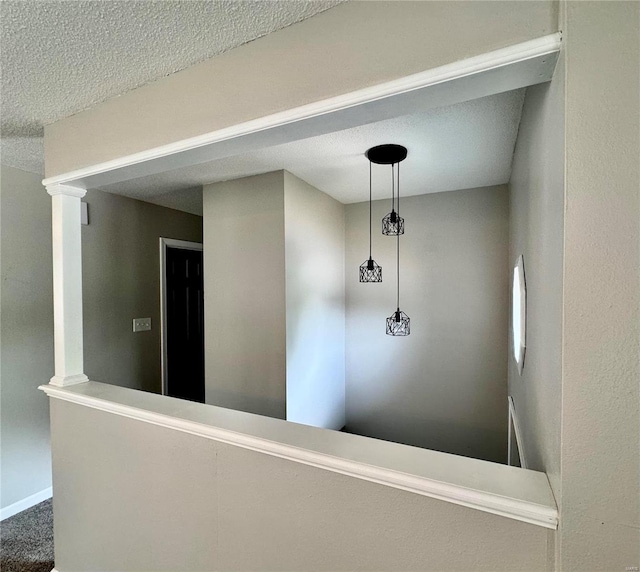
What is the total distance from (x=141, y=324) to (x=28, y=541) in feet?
5.18

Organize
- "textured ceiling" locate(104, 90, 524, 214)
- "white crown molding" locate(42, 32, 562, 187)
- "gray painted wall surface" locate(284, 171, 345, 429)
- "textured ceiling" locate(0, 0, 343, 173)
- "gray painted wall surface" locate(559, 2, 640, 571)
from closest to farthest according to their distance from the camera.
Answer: "gray painted wall surface" locate(559, 2, 640, 571) → "white crown molding" locate(42, 32, 562, 187) → "textured ceiling" locate(0, 0, 343, 173) → "textured ceiling" locate(104, 90, 524, 214) → "gray painted wall surface" locate(284, 171, 345, 429)

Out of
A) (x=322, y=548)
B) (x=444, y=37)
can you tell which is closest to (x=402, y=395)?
(x=322, y=548)

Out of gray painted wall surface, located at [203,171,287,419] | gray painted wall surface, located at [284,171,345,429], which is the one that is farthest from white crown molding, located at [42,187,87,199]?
gray painted wall surface, located at [284,171,345,429]

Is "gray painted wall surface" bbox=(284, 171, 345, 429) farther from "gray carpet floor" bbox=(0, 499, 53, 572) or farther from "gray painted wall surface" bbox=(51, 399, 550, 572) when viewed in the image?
"gray carpet floor" bbox=(0, 499, 53, 572)

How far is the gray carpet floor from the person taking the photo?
1835 mm

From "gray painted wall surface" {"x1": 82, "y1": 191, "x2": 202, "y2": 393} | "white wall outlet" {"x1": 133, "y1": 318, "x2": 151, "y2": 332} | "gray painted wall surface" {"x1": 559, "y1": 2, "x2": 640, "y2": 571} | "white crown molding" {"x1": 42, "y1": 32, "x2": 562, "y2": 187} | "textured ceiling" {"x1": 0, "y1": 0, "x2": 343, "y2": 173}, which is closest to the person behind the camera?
"gray painted wall surface" {"x1": 559, "y1": 2, "x2": 640, "y2": 571}

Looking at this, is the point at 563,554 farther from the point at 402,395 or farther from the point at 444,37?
the point at 402,395

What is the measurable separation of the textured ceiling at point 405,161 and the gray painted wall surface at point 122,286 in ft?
0.68

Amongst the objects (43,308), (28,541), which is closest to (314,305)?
(43,308)

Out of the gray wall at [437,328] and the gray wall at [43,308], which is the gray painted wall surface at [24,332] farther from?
the gray wall at [437,328]

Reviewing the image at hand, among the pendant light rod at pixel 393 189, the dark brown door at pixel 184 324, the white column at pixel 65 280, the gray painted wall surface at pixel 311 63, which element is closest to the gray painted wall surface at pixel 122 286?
the dark brown door at pixel 184 324

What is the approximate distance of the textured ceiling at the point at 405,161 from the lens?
1555 mm

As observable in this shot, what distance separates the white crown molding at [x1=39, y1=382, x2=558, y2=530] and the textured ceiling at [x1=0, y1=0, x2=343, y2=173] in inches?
52.6

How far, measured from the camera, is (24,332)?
7.45 ft
